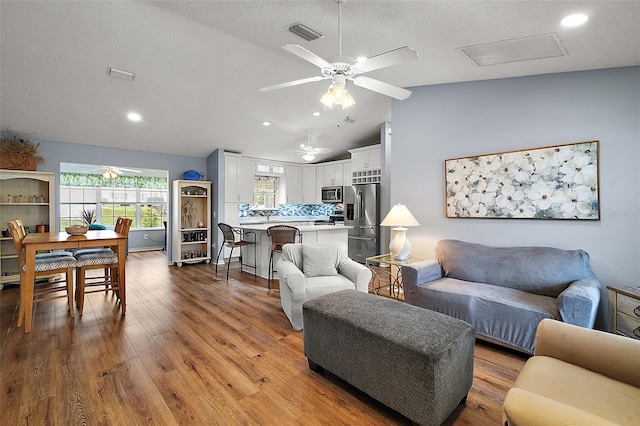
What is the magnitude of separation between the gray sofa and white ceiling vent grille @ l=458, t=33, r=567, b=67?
179 centimetres

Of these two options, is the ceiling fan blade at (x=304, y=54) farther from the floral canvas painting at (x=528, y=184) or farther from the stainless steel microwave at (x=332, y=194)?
the stainless steel microwave at (x=332, y=194)

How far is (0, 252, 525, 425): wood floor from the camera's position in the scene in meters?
1.73

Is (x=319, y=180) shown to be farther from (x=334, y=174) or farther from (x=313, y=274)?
(x=313, y=274)

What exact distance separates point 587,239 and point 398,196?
2.00 meters

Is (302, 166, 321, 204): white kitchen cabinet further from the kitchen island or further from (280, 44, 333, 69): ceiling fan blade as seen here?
(280, 44, 333, 69): ceiling fan blade

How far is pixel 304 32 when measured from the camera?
2.57 meters

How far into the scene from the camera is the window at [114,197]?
24.0 ft

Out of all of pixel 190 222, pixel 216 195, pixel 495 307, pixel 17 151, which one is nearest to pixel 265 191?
pixel 216 195

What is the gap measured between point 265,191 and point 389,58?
19.6 feet

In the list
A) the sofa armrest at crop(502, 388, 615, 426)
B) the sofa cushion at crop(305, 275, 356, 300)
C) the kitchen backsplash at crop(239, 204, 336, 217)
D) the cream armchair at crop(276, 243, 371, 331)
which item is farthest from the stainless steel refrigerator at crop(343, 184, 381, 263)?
the sofa armrest at crop(502, 388, 615, 426)

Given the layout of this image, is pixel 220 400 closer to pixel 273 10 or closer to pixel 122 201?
pixel 273 10

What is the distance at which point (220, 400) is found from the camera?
1.86 meters

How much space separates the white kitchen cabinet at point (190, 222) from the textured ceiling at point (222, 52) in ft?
4.43

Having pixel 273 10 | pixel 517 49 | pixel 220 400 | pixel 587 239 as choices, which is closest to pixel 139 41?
pixel 273 10
